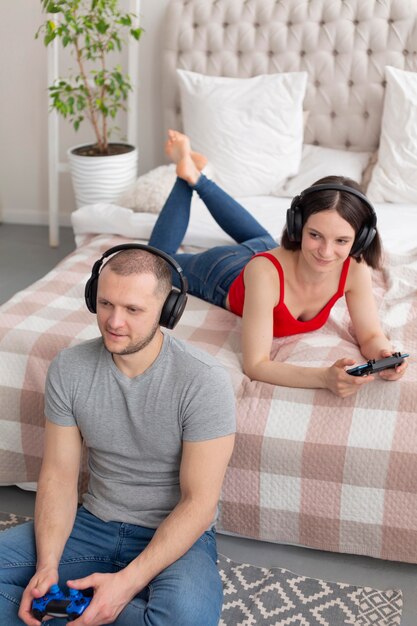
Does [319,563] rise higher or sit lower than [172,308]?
lower

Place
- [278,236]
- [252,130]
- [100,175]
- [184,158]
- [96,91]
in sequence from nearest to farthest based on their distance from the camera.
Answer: [184,158], [278,236], [252,130], [100,175], [96,91]

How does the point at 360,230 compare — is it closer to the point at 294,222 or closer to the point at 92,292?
the point at 294,222

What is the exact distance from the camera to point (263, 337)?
2.02m

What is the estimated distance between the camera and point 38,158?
A: 4.24 metres

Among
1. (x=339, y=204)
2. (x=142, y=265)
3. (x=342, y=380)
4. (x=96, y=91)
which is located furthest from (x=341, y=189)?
→ (x=96, y=91)

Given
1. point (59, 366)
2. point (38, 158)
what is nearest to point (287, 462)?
point (59, 366)

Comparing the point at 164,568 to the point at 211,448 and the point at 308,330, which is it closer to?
the point at 211,448

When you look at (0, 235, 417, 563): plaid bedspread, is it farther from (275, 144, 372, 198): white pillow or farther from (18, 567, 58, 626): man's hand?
(275, 144, 372, 198): white pillow

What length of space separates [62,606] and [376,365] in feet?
2.72

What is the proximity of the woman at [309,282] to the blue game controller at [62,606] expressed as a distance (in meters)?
0.74

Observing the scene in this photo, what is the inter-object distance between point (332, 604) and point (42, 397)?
86 centimetres

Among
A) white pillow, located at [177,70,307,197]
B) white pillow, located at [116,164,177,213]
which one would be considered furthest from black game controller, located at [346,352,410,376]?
white pillow, located at [177,70,307,197]

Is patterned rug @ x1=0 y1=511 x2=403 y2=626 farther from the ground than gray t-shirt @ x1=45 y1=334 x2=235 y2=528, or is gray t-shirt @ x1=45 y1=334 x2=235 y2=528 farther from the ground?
gray t-shirt @ x1=45 y1=334 x2=235 y2=528

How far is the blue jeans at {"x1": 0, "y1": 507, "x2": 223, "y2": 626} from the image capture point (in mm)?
1478
